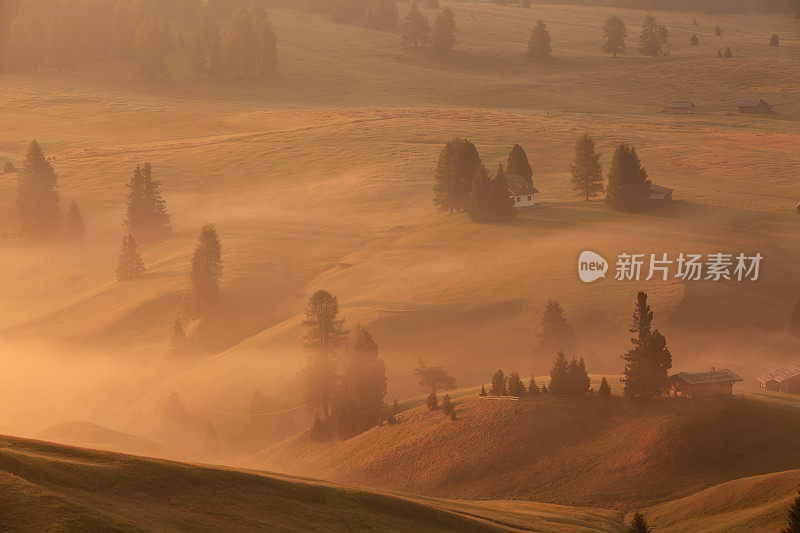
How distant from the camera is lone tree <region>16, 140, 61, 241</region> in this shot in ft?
406

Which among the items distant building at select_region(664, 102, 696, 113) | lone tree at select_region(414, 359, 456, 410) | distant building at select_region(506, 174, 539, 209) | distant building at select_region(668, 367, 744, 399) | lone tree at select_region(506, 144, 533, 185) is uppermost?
distant building at select_region(664, 102, 696, 113)

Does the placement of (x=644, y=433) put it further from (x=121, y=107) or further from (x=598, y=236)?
(x=121, y=107)

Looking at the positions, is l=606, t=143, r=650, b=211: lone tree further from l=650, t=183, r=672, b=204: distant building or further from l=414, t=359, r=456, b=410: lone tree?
l=414, t=359, r=456, b=410: lone tree

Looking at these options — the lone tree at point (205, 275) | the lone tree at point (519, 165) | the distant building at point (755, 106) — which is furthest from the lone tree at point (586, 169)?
the distant building at point (755, 106)

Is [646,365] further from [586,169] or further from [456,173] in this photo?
[456,173]

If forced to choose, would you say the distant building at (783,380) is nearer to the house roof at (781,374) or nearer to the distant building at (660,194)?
the house roof at (781,374)

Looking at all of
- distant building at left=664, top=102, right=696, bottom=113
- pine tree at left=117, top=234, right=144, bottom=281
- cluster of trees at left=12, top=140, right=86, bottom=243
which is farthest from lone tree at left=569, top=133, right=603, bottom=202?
distant building at left=664, top=102, right=696, bottom=113

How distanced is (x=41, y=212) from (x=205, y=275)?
1631 inches

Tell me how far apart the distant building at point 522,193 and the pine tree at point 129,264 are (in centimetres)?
4555

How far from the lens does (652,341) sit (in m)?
56.9

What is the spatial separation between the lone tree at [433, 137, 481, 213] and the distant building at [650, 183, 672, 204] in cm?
2144

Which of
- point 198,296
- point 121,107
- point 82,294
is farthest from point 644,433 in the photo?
point 121,107

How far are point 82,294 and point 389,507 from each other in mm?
75385

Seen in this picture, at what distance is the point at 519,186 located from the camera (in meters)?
112
